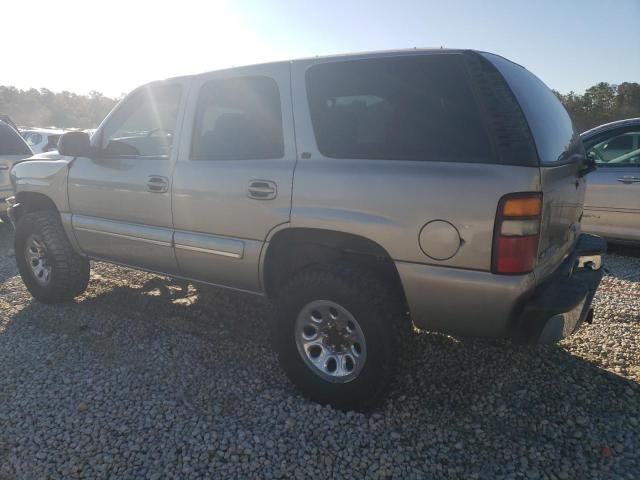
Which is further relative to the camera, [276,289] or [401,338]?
[276,289]

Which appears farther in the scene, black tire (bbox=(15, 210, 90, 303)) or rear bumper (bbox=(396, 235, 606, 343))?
black tire (bbox=(15, 210, 90, 303))

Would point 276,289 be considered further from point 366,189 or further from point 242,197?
point 366,189

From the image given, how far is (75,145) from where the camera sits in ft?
12.2

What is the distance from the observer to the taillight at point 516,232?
7.00ft

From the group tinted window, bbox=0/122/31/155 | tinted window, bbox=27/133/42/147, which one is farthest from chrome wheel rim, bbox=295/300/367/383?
tinted window, bbox=27/133/42/147

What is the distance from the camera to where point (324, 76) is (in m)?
2.74

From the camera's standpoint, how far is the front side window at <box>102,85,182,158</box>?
3.47 m

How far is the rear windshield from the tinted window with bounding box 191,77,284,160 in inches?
48.1

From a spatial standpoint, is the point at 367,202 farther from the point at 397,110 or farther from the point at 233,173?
the point at 233,173

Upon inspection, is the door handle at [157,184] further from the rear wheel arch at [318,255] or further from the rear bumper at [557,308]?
the rear bumper at [557,308]

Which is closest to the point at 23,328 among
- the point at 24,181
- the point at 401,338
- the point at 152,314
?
the point at 152,314

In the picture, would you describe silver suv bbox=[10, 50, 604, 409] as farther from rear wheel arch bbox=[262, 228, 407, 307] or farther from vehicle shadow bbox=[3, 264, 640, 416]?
vehicle shadow bbox=[3, 264, 640, 416]

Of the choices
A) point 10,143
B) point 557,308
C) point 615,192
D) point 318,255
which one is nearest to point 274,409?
point 318,255

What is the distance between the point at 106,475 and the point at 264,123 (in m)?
2.02
